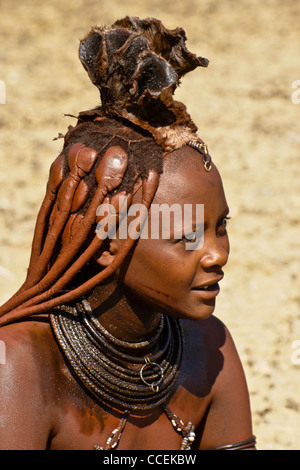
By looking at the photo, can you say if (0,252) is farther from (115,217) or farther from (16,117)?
(115,217)

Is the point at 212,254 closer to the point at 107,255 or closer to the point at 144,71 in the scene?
the point at 107,255

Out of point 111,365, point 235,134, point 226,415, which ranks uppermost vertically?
point 235,134

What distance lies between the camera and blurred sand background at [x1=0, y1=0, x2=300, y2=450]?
594 centimetres

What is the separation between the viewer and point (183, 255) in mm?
2504

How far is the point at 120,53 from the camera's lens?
2.45 metres

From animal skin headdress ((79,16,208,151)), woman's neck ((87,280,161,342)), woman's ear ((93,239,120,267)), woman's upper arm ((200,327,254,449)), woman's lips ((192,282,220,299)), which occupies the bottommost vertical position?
woman's upper arm ((200,327,254,449))

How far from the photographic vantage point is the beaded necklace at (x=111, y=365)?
103 inches

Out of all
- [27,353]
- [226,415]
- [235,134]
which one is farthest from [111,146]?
[235,134]

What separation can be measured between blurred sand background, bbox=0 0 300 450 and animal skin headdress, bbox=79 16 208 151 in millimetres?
2027

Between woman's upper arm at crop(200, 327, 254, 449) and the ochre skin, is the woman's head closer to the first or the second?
the ochre skin

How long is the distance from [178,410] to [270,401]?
2616 mm

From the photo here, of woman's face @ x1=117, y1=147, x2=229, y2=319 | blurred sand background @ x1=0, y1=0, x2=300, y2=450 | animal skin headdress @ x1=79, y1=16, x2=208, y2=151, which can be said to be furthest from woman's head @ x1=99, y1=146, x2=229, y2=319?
blurred sand background @ x1=0, y1=0, x2=300, y2=450

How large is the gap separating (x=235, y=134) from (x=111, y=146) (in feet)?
22.7

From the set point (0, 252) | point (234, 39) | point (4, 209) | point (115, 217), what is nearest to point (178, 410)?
point (115, 217)
